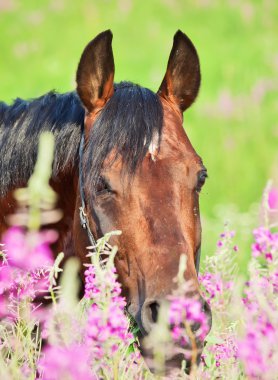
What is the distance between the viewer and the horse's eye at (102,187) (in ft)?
13.2

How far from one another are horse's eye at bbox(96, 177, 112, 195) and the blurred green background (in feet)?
21.1

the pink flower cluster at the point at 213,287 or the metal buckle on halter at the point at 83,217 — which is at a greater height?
the metal buckle on halter at the point at 83,217

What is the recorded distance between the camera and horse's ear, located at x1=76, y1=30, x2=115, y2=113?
454 cm

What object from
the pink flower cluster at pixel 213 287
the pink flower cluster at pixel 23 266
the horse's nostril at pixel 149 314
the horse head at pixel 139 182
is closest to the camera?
the pink flower cluster at pixel 23 266

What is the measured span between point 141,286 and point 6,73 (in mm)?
17229

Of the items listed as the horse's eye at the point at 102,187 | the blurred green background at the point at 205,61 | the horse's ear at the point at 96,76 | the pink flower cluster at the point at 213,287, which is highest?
the blurred green background at the point at 205,61

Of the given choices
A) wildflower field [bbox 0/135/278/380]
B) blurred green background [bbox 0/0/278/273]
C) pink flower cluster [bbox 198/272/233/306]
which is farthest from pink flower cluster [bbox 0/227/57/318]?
blurred green background [bbox 0/0/278/273]

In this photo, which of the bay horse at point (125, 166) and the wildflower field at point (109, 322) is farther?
the bay horse at point (125, 166)

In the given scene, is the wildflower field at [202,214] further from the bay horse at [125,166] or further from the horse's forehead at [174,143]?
the horse's forehead at [174,143]

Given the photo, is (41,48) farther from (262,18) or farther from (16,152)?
(16,152)

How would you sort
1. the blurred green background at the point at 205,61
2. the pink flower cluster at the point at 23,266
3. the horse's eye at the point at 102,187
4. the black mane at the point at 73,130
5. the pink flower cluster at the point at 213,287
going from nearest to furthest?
the pink flower cluster at the point at 23,266, the horse's eye at the point at 102,187, the black mane at the point at 73,130, the pink flower cluster at the point at 213,287, the blurred green background at the point at 205,61

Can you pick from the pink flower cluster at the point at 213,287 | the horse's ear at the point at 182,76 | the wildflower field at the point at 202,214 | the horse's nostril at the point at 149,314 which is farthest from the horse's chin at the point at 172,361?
the horse's ear at the point at 182,76

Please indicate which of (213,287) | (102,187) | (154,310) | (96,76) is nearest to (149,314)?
(154,310)

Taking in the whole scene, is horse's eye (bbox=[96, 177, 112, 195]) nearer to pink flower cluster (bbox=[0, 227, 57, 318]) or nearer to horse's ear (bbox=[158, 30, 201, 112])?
pink flower cluster (bbox=[0, 227, 57, 318])
